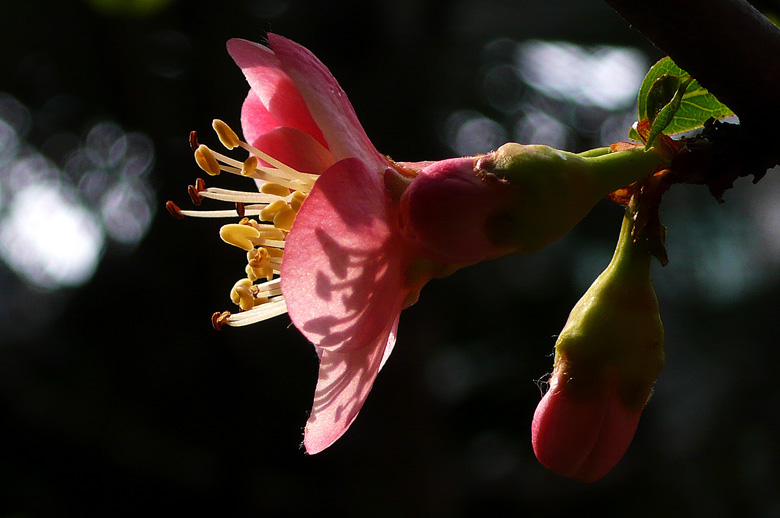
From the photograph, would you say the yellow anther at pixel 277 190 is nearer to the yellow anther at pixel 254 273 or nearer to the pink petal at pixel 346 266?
the yellow anther at pixel 254 273

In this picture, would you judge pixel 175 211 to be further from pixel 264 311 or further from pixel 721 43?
pixel 721 43

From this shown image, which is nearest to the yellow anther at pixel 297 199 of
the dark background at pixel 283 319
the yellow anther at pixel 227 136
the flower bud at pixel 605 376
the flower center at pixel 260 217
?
the flower center at pixel 260 217

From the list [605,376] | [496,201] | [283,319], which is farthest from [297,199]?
[283,319]

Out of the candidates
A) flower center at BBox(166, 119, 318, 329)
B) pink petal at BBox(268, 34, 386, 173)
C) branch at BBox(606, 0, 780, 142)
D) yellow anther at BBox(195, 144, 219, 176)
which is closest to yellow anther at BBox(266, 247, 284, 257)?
flower center at BBox(166, 119, 318, 329)

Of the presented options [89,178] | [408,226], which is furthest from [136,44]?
[408,226]

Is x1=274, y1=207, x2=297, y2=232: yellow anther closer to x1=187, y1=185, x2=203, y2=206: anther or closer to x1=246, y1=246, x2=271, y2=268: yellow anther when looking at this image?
x1=246, y1=246, x2=271, y2=268: yellow anther
